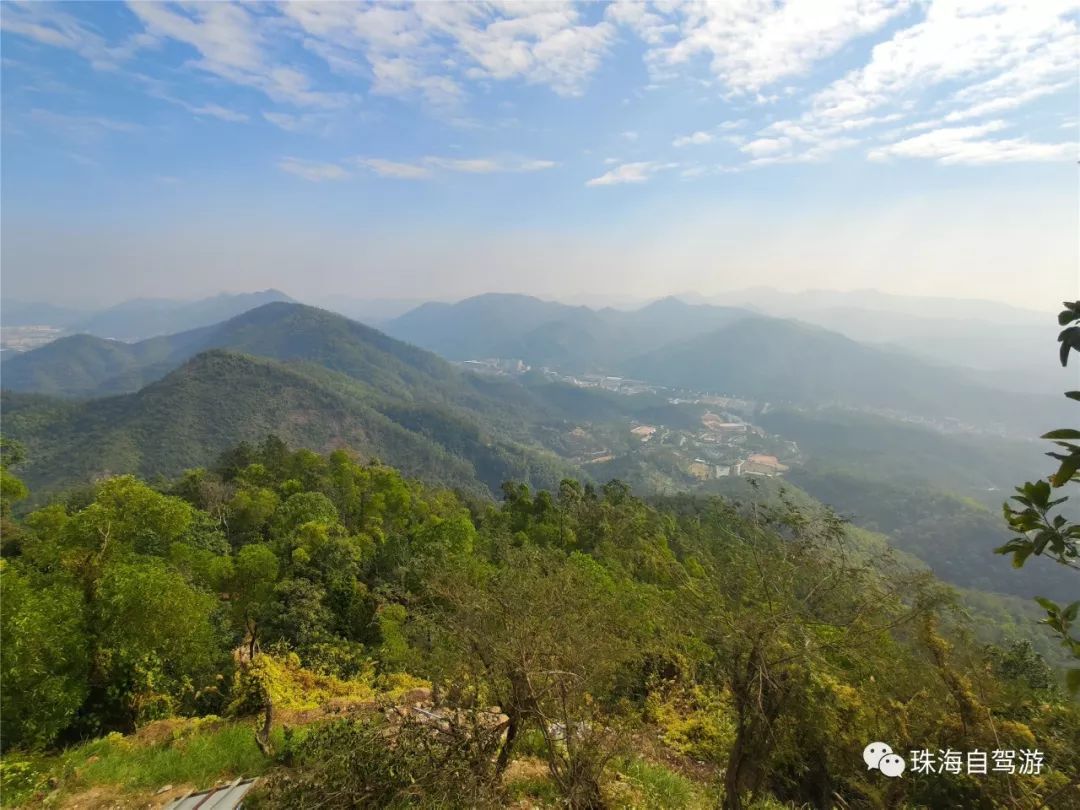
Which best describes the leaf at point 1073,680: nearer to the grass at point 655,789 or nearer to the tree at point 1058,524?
the tree at point 1058,524

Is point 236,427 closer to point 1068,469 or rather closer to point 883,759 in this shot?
point 883,759

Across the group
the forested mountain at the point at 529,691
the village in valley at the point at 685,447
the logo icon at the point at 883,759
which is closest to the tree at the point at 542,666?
the forested mountain at the point at 529,691

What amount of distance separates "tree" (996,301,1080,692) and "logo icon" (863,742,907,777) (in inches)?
233

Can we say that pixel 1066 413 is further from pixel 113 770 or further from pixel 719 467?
pixel 113 770

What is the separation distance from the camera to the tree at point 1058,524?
2.14 meters

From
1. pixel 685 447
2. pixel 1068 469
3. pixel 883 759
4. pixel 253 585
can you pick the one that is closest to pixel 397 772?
pixel 1068 469

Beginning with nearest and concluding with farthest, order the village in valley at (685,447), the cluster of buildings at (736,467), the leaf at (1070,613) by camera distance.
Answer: the leaf at (1070,613) < the cluster of buildings at (736,467) < the village in valley at (685,447)

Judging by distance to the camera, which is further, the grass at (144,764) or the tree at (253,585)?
the tree at (253,585)

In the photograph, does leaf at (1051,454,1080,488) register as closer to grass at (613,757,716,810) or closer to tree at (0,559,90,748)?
grass at (613,757,716,810)

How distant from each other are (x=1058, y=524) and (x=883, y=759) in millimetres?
6758

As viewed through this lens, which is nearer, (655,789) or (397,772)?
(397,772)

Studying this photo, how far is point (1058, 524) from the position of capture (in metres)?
2.46

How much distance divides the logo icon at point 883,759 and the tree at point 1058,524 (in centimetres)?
592

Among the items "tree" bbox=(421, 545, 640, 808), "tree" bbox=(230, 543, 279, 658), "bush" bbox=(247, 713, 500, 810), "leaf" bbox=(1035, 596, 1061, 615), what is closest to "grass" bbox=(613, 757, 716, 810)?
"tree" bbox=(421, 545, 640, 808)
